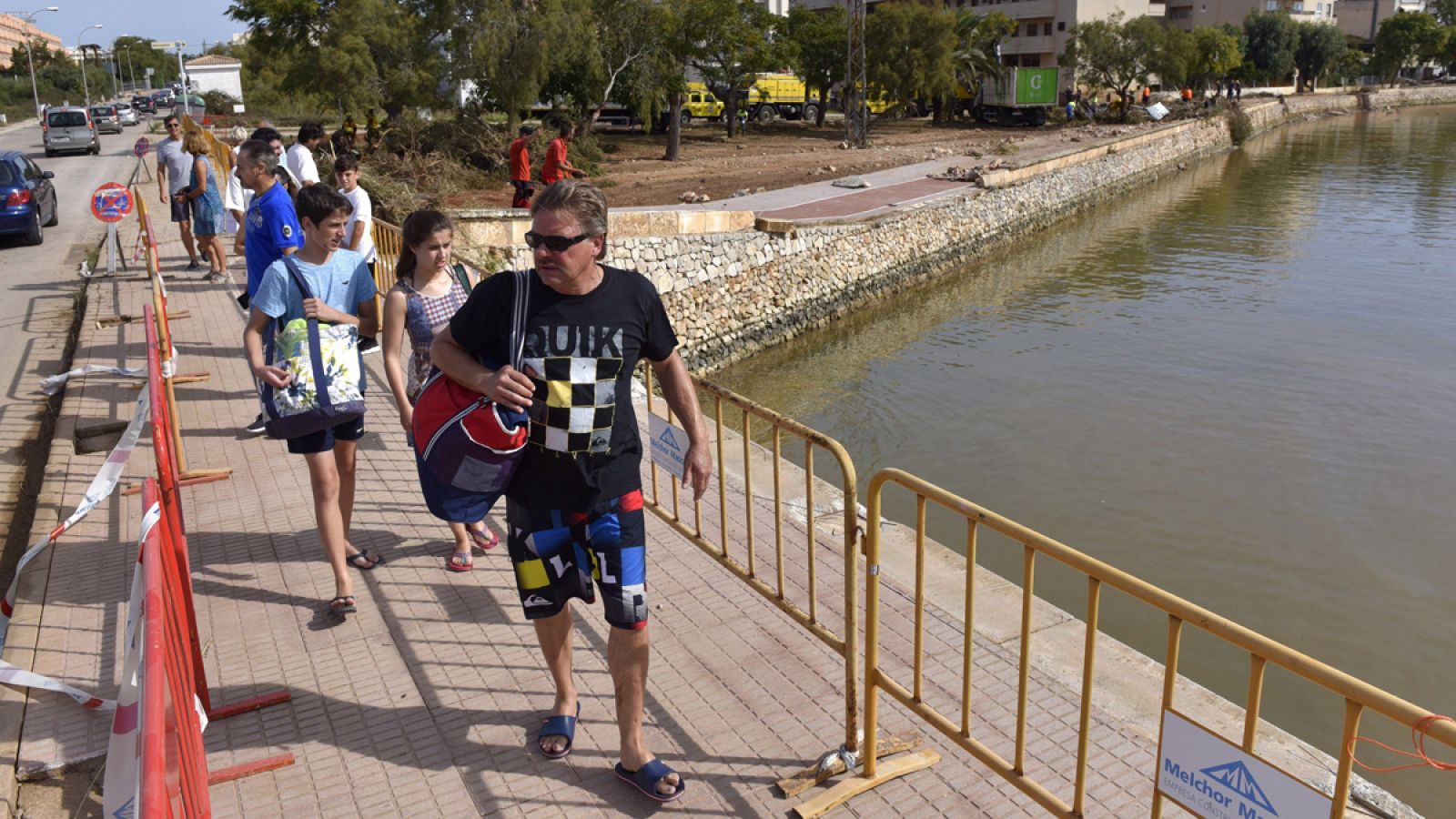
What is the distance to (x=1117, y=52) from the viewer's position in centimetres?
5772

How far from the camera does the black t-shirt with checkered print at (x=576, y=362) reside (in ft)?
10.9

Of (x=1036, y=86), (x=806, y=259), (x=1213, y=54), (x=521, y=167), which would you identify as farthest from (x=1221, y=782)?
(x=1213, y=54)

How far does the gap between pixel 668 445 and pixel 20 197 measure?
56.3 ft

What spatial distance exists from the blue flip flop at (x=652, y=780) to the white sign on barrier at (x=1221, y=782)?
157 centimetres

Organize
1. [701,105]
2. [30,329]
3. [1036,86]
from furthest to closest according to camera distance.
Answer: [1036,86]
[701,105]
[30,329]

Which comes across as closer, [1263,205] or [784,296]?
[784,296]

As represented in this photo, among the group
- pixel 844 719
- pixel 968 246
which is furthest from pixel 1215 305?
pixel 844 719

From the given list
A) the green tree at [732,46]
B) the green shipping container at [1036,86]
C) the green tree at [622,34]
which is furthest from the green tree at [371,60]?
the green shipping container at [1036,86]

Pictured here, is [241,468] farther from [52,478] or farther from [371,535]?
[371,535]

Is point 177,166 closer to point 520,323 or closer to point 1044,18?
point 520,323

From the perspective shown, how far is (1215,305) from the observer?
781 inches

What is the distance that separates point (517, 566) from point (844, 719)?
4.54ft

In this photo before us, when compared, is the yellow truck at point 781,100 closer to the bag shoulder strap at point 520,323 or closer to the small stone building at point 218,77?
the small stone building at point 218,77

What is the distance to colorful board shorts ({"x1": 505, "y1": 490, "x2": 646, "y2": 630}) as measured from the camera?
3473mm
